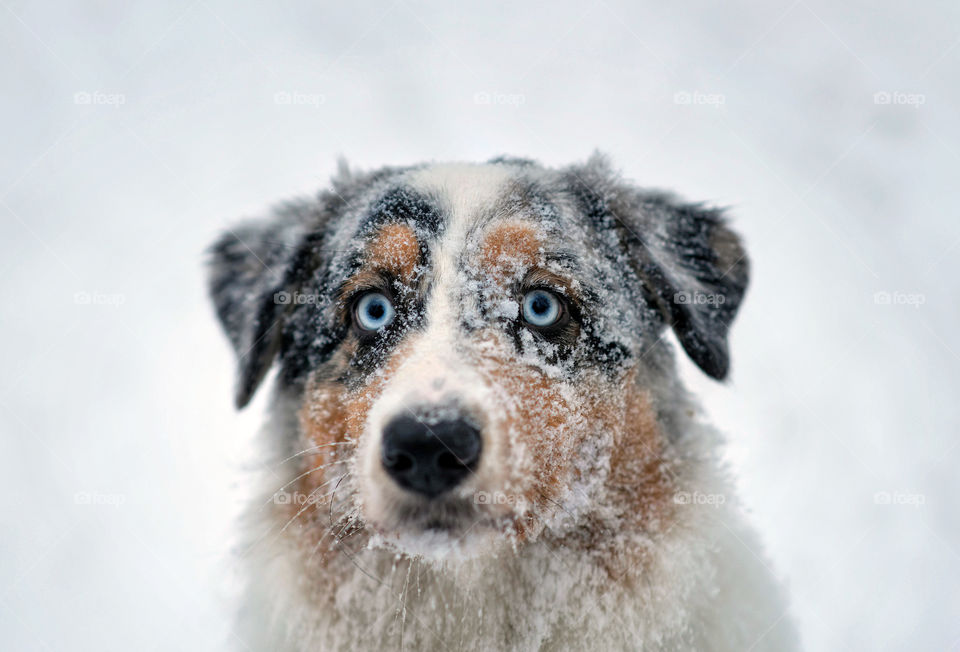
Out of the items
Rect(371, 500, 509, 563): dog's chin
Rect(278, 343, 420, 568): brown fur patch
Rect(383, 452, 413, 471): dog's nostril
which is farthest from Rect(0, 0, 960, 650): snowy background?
Rect(383, 452, 413, 471): dog's nostril

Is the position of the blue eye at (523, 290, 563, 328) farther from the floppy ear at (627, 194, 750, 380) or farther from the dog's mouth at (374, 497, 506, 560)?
the dog's mouth at (374, 497, 506, 560)

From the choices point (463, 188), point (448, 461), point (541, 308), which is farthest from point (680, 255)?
point (448, 461)

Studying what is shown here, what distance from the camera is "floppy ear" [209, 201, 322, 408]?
3172mm

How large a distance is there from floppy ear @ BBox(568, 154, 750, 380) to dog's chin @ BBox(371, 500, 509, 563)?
1368 millimetres

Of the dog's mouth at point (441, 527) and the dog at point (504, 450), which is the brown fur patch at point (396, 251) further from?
the dog's mouth at point (441, 527)

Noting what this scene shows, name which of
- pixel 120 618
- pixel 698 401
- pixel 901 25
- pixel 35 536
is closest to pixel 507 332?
pixel 698 401

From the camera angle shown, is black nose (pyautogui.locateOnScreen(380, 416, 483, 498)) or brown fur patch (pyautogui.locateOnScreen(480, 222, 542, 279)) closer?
black nose (pyautogui.locateOnScreen(380, 416, 483, 498))

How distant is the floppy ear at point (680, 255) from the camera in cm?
294

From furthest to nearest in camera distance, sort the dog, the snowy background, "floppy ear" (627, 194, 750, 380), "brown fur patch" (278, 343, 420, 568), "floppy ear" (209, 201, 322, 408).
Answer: the snowy background < "floppy ear" (209, 201, 322, 408) < "floppy ear" (627, 194, 750, 380) < "brown fur patch" (278, 343, 420, 568) < the dog

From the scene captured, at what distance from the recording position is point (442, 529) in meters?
2.07

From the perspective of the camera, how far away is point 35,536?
4.24m

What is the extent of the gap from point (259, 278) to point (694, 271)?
86.8 inches

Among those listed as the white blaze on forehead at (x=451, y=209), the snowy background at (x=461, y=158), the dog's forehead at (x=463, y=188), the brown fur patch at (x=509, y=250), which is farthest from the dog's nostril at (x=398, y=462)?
the snowy background at (x=461, y=158)

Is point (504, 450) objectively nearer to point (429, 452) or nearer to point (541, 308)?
point (429, 452)
